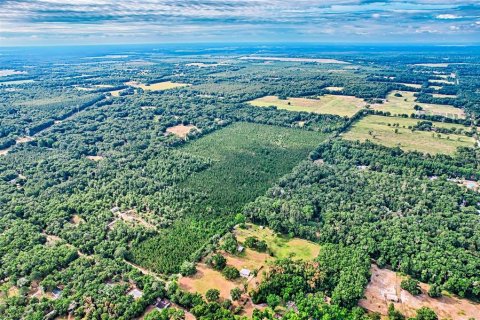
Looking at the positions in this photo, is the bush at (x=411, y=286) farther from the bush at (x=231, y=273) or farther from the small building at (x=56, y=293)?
the small building at (x=56, y=293)

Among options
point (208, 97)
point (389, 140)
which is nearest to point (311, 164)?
point (389, 140)

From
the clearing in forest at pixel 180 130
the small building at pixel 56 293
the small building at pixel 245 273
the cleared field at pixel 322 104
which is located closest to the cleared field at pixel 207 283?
the small building at pixel 245 273

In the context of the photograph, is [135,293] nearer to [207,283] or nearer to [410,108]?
[207,283]

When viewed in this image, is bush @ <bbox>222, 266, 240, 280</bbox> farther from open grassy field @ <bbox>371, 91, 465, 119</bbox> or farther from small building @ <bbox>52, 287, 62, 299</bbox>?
open grassy field @ <bbox>371, 91, 465, 119</bbox>

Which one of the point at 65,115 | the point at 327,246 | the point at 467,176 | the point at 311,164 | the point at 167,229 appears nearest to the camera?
the point at 327,246

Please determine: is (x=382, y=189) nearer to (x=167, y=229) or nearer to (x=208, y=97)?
(x=167, y=229)

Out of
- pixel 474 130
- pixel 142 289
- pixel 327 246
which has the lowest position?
pixel 142 289
